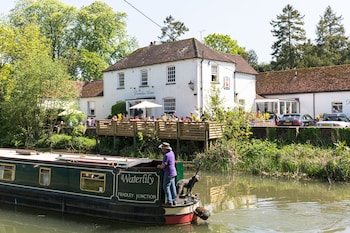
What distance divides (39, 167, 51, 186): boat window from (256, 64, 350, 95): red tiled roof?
25.7 m

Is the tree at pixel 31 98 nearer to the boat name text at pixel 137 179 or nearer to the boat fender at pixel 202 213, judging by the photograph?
the boat name text at pixel 137 179

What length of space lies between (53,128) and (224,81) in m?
12.7

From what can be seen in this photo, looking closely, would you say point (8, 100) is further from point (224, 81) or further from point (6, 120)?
point (224, 81)

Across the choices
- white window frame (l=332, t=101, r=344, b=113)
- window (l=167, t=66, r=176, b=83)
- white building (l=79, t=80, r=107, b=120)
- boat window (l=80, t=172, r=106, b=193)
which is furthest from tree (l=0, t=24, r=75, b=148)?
white window frame (l=332, t=101, r=344, b=113)

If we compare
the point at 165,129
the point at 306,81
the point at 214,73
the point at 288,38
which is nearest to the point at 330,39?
the point at 288,38

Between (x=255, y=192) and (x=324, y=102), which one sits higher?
(x=324, y=102)

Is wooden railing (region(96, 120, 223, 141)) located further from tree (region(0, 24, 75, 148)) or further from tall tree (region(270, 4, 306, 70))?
tall tree (region(270, 4, 306, 70))

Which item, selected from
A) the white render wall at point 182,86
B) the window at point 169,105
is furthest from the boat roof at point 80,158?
the window at point 169,105

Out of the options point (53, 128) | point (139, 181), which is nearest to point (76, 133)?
point (53, 128)

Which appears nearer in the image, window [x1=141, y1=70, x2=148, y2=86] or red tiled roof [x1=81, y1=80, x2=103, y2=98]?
window [x1=141, y1=70, x2=148, y2=86]

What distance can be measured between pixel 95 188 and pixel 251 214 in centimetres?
420

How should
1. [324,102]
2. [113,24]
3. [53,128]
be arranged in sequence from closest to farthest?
[53,128]
[324,102]
[113,24]

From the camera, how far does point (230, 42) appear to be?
186 ft

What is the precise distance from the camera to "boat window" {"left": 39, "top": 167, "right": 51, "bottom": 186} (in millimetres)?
11398
